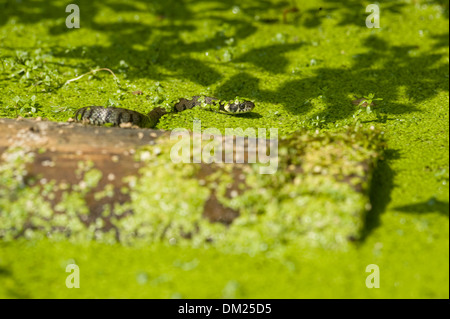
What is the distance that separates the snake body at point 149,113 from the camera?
3.62m

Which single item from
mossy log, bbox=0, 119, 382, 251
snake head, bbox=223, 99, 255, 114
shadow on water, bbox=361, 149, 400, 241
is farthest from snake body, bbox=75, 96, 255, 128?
shadow on water, bbox=361, 149, 400, 241

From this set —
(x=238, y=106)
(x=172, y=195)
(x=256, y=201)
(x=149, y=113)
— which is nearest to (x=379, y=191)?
(x=256, y=201)

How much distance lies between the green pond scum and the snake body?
0.08 meters

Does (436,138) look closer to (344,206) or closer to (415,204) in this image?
(415,204)

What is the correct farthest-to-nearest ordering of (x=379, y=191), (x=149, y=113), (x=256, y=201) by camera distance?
1. (x=149, y=113)
2. (x=379, y=191)
3. (x=256, y=201)

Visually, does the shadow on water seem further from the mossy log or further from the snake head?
the snake head

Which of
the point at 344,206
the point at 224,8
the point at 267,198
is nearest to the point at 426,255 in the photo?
the point at 344,206

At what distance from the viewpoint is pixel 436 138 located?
140 inches

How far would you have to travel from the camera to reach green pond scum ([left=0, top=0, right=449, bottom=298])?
2.28 m

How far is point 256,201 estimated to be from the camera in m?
2.53

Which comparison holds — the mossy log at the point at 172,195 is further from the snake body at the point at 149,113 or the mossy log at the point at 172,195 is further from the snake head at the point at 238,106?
the snake head at the point at 238,106

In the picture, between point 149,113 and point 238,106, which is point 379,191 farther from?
point 149,113

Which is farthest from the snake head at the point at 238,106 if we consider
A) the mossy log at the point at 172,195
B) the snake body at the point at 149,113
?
the mossy log at the point at 172,195

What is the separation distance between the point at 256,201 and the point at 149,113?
183cm
